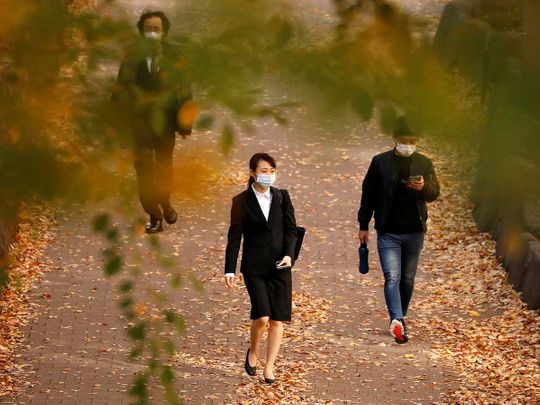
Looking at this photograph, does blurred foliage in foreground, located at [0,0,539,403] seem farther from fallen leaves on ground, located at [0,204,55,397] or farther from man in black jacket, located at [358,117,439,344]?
man in black jacket, located at [358,117,439,344]

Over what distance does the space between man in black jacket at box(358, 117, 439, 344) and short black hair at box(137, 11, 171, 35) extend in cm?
700

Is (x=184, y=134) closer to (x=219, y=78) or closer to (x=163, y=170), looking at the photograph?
(x=163, y=170)

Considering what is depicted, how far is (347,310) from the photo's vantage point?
11.6 meters

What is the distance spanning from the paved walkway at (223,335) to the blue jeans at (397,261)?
0.45 meters

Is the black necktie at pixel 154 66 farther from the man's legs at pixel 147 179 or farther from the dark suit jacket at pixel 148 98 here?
the man's legs at pixel 147 179

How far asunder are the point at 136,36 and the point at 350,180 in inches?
513

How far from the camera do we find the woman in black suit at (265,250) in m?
9.22

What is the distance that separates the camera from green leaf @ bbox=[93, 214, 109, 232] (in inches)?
121

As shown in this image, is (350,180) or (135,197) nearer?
(135,197)

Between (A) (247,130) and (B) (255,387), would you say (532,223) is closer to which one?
(B) (255,387)

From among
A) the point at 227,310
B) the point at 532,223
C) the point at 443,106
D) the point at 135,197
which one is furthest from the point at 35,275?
the point at 443,106

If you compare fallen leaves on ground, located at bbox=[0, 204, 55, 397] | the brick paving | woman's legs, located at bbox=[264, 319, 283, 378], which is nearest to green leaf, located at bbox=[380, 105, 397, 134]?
the brick paving

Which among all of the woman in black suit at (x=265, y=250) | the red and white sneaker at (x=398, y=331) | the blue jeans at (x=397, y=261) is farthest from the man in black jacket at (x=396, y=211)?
the woman in black suit at (x=265, y=250)

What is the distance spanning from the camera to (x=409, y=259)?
1036 centimetres
